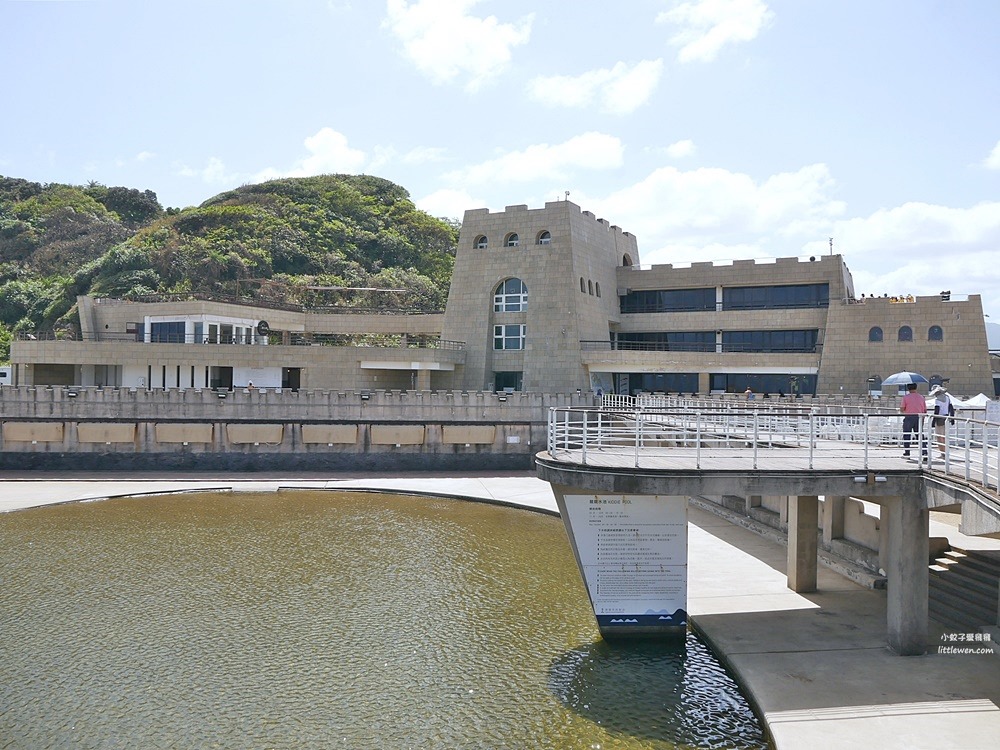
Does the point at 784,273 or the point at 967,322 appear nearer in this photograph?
the point at 967,322

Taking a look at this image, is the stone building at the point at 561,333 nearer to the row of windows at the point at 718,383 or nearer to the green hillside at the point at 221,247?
the row of windows at the point at 718,383

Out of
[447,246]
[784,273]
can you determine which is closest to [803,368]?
[784,273]

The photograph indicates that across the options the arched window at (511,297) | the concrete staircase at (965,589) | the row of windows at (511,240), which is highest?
the row of windows at (511,240)

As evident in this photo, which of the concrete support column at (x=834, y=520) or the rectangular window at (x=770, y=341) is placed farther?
the rectangular window at (x=770, y=341)

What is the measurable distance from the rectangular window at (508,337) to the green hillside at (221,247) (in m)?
21.9

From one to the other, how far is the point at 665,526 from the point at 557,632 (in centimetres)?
331

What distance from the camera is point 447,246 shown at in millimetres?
108625

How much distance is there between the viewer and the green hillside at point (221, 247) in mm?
85812

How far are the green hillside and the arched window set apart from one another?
70.4ft

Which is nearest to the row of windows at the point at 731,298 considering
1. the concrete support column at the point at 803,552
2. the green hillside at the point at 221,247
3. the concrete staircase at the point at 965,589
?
the green hillside at the point at 221,247

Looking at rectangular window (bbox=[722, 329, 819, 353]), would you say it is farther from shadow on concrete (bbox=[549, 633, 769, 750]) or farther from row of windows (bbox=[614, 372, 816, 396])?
shadow on concrete (bbox=[549, 633, 769, 750])

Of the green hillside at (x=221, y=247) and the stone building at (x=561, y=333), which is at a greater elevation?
the green hillside at (x=221, y=247)

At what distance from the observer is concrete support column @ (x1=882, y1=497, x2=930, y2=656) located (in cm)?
1391

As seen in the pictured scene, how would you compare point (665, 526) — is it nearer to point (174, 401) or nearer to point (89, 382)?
point (174, 401)
